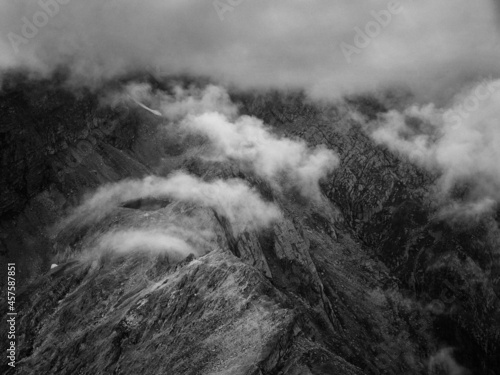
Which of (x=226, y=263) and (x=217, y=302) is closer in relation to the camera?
(x=217, y=302)

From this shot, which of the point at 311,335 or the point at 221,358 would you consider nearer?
the point at 221,358

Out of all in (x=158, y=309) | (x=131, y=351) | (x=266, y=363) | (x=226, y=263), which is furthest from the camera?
(x=226, y=263)

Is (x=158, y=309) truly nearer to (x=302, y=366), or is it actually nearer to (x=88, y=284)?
(x=88, y=284)

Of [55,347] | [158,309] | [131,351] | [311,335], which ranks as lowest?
[55,347]

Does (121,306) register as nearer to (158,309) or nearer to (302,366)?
(158,309)

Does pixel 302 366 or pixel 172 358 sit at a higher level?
pixel 302 366

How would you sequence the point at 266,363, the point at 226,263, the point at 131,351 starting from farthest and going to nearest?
the point at 226,263 < the point at 131,351 < the point at 266,363

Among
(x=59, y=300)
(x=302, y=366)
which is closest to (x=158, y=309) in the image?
(x=59, y=300)

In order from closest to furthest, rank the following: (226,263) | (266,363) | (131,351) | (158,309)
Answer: (266,363), (131,351), (158,309), (226,263)

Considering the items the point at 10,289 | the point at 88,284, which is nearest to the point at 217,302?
the point at 88,284
